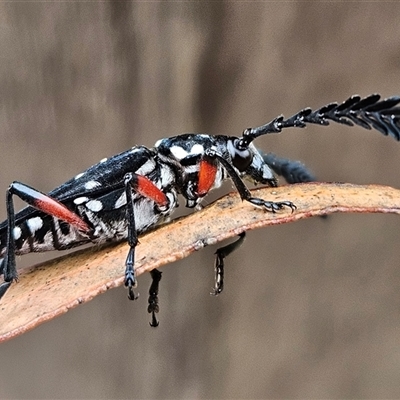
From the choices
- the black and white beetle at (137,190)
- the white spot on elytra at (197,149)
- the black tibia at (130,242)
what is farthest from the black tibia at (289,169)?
the black tibia at (130,242)

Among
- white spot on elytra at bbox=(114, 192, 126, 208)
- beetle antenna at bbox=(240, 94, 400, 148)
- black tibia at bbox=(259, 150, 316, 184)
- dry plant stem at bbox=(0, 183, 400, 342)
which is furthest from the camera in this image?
black tibia at bbox=(259, 150, 316, 184)

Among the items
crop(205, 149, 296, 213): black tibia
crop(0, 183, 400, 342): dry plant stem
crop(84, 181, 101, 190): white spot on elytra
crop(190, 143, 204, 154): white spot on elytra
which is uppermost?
crop(190, 143, 204, 154): white spot on elytra

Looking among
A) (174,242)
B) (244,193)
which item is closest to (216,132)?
(244,193)

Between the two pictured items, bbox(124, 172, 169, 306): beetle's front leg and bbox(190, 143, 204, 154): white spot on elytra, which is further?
bbox(190, 143, 204, 154): white spot on elytra

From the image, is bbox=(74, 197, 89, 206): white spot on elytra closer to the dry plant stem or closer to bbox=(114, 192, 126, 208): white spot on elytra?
bbox=(114, 192, 126, 208): white spot on elytra

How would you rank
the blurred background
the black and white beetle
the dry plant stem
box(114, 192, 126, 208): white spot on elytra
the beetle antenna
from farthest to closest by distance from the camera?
the blurred background < box(114, 192, 126, 208): white spot on elytra < the black and white beetle < the beetle antenna < the dry plant stem

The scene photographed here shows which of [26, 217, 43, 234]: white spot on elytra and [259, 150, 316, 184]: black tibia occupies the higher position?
[259, 150, 316, 184]: black tibia

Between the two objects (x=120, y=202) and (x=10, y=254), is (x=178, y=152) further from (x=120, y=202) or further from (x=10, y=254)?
(x=10, y=254)

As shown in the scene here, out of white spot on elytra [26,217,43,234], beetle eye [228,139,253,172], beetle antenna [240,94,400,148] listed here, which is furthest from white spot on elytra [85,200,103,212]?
beetle antenna [240,94,400,148]
